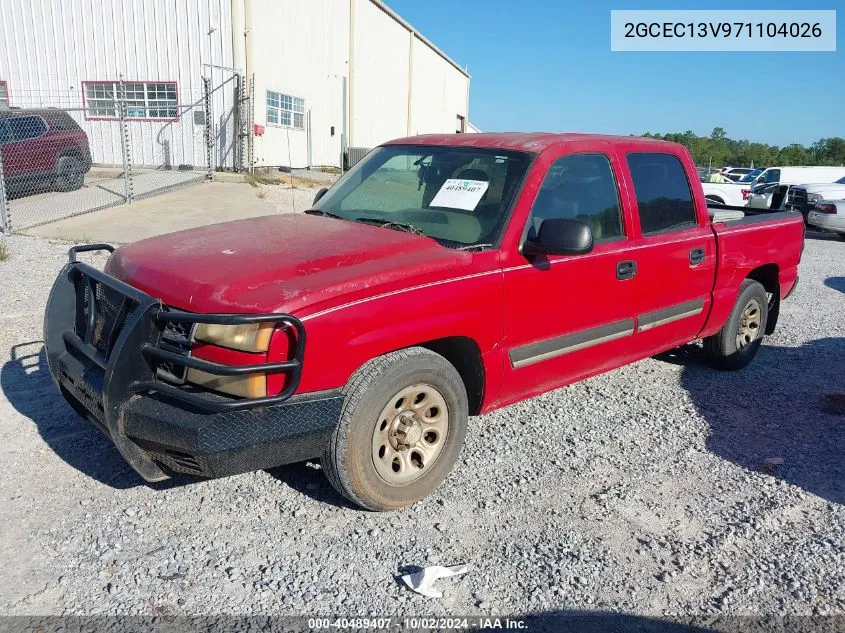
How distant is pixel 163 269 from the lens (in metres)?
3.23

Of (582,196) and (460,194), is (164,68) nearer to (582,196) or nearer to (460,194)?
(460,194)

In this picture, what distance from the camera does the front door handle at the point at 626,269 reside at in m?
4.21

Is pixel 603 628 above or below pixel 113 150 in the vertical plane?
below

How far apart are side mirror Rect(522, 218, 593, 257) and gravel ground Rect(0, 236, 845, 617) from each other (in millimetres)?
1247

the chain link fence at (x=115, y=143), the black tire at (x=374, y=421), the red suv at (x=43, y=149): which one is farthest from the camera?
the chain link fence at (x=115, y=143)

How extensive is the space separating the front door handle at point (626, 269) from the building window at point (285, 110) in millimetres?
17522

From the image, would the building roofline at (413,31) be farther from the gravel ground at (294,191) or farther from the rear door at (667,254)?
the rear door at (667,254)

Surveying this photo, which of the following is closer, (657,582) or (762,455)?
(657,582)

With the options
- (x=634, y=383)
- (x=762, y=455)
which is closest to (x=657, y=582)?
(x=762, y=455)

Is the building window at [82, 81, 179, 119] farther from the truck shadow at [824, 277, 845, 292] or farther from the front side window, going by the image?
the front side window

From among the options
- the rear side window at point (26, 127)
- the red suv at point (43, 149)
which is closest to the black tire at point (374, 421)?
the red suv at point (43, 149)

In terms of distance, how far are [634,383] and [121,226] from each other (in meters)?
9.01

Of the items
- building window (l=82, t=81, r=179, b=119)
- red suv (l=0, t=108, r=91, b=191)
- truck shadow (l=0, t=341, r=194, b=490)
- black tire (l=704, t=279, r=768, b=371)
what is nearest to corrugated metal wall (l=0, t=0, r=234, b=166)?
building window (l=82, t=81, r=179, b=119)

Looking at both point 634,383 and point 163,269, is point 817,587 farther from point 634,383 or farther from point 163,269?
point 163,269
